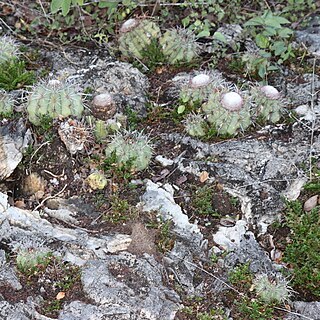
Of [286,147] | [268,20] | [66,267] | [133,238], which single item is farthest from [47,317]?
[268,20]

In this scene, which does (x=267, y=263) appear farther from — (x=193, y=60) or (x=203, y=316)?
(x=193, y=60)

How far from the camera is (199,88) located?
13.9 feet

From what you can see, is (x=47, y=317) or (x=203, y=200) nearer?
(x=47, y=317)

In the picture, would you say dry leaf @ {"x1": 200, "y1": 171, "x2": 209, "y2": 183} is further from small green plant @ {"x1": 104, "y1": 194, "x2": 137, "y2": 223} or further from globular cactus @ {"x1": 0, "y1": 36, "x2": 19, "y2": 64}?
globular cactus @ {"x1": 0, "y1": 36, "x2": 19, "y2": 64}

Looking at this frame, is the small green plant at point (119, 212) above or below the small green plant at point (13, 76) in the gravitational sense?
below

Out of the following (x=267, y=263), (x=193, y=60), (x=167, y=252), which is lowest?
(x=267, y=263)

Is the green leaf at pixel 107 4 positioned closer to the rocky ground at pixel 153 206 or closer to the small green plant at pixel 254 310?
the rocky ground at pixel 153 206

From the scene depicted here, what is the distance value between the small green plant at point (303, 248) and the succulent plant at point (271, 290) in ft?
0.59

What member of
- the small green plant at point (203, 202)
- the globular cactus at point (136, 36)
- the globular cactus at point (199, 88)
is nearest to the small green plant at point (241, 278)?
the small green plant at point (203, 202)

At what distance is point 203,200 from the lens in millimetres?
3760

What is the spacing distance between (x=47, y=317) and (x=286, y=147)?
2.12 m

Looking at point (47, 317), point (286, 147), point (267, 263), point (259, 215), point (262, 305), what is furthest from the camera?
point (286, 147)

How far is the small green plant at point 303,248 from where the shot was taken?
11.4 ft

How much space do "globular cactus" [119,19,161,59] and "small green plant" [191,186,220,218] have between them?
1.51 meters
